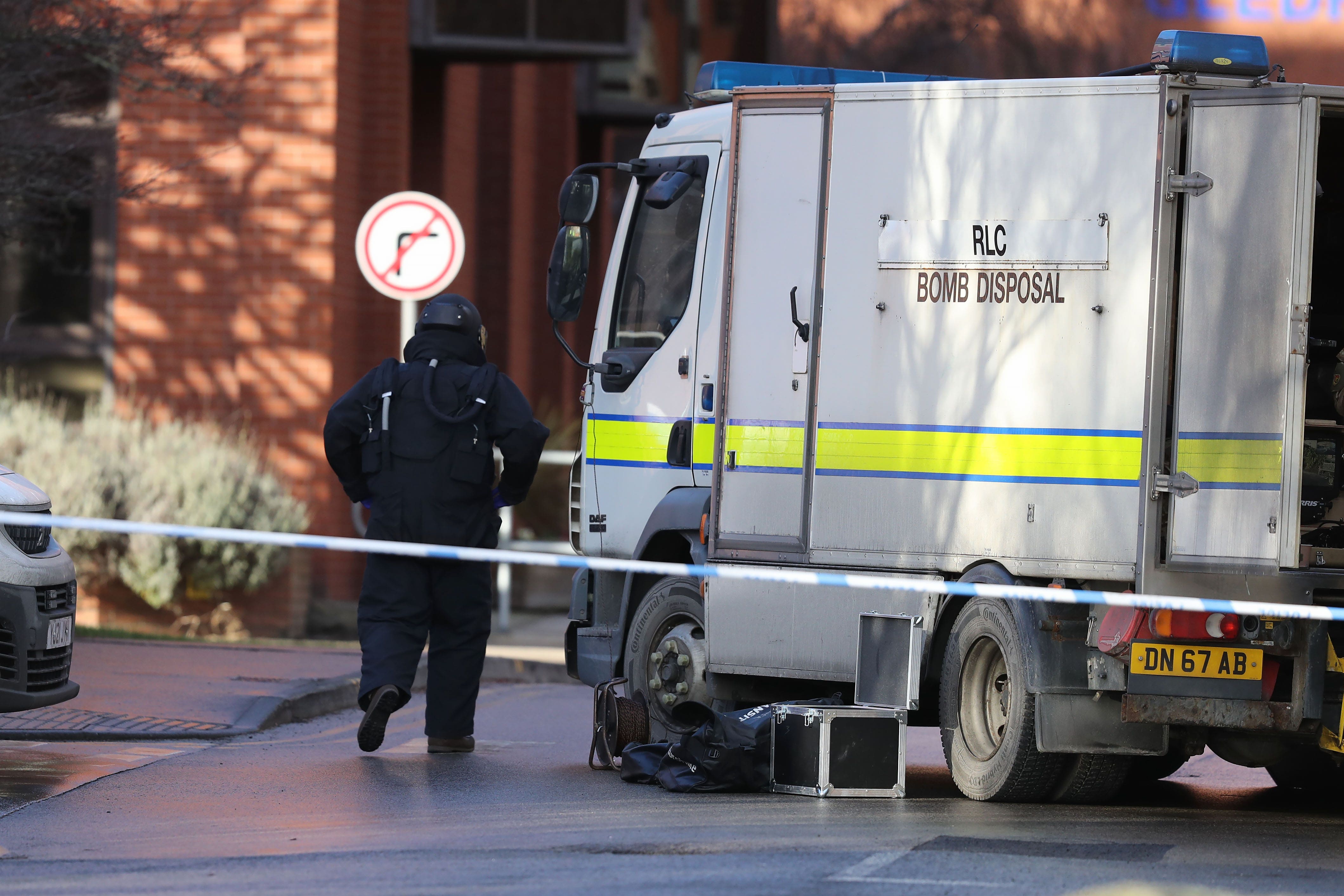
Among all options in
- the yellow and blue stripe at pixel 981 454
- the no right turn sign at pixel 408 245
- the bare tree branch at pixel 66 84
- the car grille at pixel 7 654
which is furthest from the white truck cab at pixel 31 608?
the no right turn sign at pixel 408 245

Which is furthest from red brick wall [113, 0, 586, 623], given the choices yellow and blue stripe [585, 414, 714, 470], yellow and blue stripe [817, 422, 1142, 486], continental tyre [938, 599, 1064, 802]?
continental tyre [938, 599, 1064, 802]

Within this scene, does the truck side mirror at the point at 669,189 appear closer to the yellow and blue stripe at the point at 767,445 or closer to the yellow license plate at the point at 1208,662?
the yellow and blue stripe at the point at 767,445

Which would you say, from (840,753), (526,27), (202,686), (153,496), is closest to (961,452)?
(840,753)

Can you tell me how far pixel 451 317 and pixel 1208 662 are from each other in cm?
377

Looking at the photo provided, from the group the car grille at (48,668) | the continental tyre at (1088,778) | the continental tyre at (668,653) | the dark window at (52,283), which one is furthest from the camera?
the dark window at (52,283)

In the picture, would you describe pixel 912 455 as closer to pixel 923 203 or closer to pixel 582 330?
pixel 923 203

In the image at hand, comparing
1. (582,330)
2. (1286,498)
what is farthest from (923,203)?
(582,330)

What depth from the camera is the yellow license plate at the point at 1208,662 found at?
7.42 meters

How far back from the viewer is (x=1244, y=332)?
7.49 meters

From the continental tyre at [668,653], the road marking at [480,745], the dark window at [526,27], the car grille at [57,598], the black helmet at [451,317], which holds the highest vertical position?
the dark window at [526,27]

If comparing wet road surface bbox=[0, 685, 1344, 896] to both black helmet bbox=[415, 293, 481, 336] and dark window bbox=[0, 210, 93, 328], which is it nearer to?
black helmet bbox=[415, 293, 481, 336]

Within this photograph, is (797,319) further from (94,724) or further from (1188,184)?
(94,724)

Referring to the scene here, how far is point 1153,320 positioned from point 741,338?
184cm

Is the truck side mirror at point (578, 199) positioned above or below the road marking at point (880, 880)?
above
